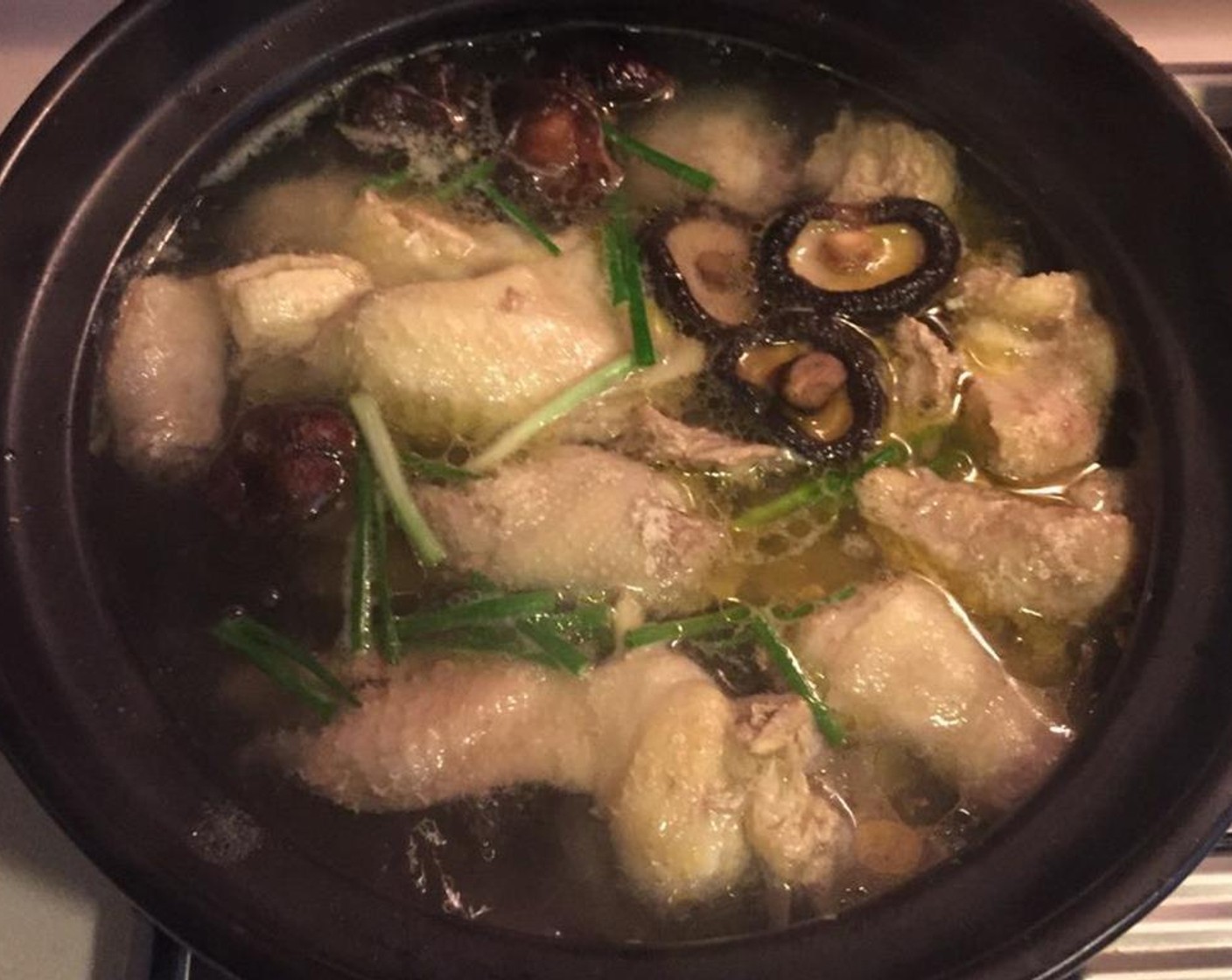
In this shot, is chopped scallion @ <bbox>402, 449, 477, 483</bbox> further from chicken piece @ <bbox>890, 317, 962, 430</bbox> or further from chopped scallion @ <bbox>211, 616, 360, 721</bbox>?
chicken piece @ <bbox>890, 317, 962, 430</bbox>

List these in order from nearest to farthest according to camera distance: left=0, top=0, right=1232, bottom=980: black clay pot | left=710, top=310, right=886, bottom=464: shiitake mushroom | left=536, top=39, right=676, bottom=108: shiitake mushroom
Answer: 1. left=0, top=0, right=1232, bottom=980: black clay pot
2. left=710, top=310, right=886, bottom=464: shiitake mushroom
3. left=536, top=39, right=676, bottom=108: shiitake mushroom

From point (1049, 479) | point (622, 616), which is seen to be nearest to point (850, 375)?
point (1049, 479)

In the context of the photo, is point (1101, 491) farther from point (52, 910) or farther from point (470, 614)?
point (52, 910)

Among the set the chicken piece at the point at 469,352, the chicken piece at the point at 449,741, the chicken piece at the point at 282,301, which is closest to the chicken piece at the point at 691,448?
the chicken piece at the point at 469,352

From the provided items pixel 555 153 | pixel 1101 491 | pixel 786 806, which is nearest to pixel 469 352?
pixel 555 153

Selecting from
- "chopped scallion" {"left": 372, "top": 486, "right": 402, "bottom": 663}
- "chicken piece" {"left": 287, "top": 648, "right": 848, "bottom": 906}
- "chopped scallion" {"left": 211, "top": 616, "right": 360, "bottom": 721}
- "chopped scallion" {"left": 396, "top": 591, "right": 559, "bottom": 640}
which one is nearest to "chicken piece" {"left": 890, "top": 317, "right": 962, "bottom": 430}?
"chicken piece" {"left": 287, "top": 648, "right": 848, "bottom": 906}

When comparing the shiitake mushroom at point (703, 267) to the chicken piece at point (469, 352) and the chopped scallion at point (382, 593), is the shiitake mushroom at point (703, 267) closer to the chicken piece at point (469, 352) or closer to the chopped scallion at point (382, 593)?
the chicken piece at point (469, 352)
